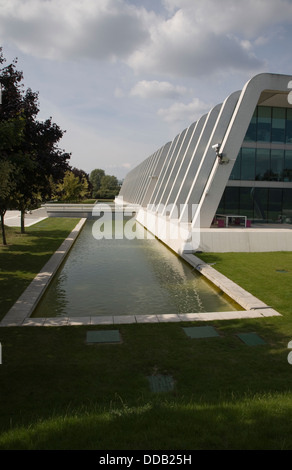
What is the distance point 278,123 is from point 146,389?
23.1 m

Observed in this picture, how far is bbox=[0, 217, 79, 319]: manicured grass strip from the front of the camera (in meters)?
10.8

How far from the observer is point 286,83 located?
19.7m

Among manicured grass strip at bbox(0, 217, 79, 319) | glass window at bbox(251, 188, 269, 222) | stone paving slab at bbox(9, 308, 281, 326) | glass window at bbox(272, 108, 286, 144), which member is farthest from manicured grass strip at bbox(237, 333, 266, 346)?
glass window at bbox(272, 108, 286, 144)

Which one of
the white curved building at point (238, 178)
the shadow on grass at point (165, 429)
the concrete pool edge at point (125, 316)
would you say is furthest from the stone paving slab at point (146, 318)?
the white curved building at point (238, 178)

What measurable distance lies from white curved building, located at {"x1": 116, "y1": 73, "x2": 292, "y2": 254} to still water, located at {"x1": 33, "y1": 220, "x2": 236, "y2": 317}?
125 inches

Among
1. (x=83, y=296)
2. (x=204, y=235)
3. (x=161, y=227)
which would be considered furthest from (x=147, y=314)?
(x=161, y=227)

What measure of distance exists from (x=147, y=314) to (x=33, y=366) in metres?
3.91

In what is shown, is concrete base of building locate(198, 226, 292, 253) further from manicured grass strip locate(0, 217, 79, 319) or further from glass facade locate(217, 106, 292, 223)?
manicured grass strip locate(0, 217, 79, 319)

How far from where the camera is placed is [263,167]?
24344 millimetres

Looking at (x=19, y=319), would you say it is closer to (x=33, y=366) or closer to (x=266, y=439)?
(x=33, y=366)

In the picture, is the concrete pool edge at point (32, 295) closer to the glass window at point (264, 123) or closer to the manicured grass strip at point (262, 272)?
the manicured grass strip at point (262, 272)

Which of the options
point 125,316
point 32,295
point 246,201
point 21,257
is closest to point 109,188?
point 246,201

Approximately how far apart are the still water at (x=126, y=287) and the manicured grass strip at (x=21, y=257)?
0.87 m

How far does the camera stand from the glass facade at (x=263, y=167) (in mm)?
24094
